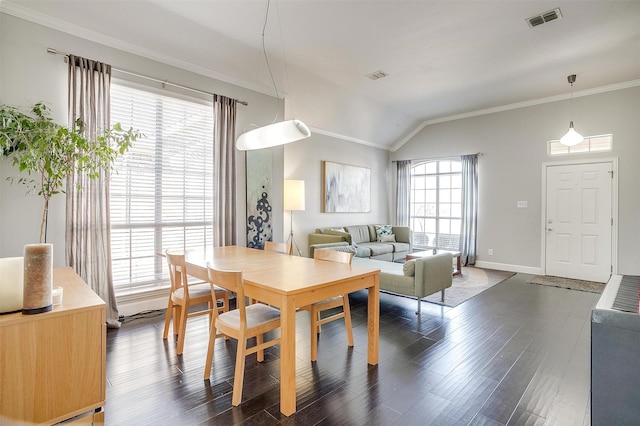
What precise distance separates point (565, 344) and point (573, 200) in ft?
11.7

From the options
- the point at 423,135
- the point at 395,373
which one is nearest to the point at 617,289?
the point at 395,373

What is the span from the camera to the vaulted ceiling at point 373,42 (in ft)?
9.86

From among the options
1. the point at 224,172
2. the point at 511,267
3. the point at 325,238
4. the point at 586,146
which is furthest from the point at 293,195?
the point at 586,146

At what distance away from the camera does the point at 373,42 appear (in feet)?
12.2

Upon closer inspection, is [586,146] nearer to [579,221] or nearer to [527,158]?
[527,158]

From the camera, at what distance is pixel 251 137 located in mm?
2652

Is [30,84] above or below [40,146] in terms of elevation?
above

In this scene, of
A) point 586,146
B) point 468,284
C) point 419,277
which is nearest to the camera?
point 419,277

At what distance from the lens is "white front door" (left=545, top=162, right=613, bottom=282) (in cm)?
507

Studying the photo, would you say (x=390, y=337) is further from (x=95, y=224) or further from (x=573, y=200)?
(x=573, y=200)

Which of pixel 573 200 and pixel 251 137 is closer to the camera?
pixel 251 137

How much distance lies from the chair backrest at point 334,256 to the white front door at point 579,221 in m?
4.80

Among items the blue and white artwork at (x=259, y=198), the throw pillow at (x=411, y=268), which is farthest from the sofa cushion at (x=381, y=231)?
the throw pillow at (x=411, y=268)

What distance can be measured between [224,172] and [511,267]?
545 centimetres
